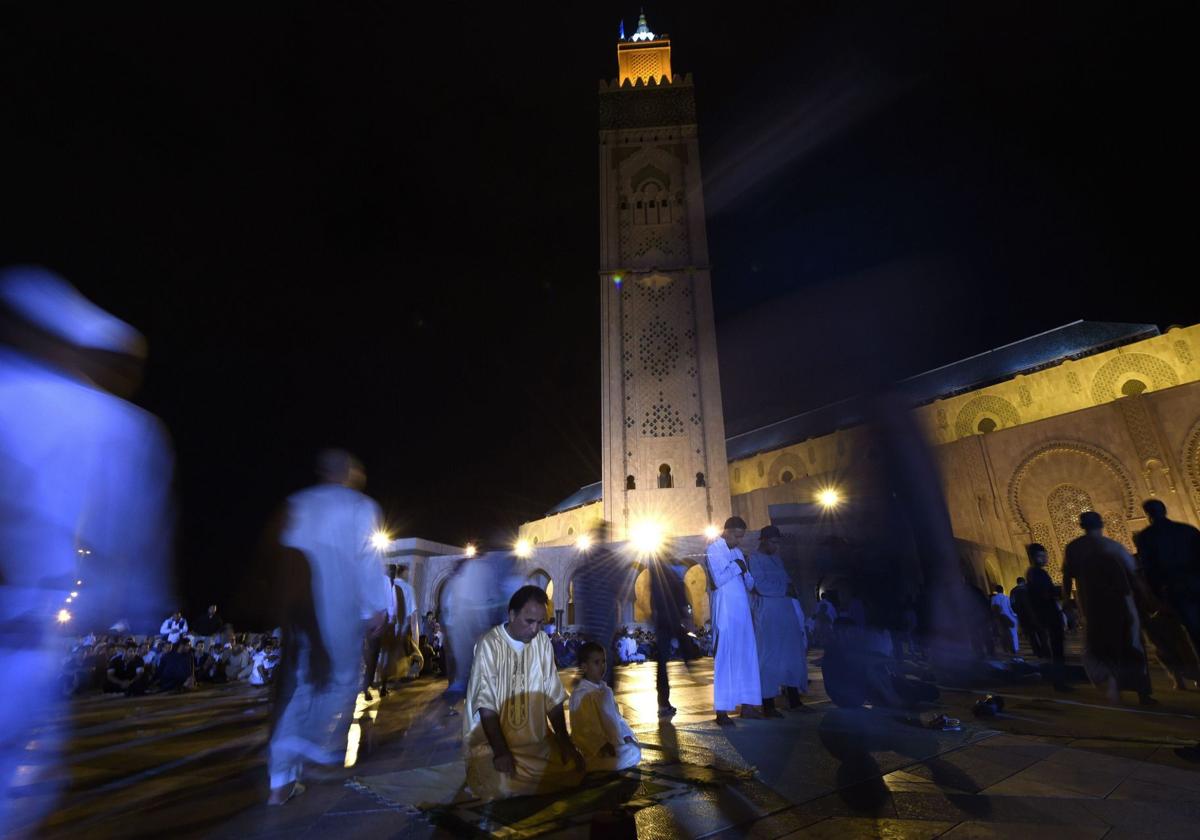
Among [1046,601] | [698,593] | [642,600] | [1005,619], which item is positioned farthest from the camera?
[642,600]

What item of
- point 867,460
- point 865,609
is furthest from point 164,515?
point 867,460

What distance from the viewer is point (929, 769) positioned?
2.35 meters

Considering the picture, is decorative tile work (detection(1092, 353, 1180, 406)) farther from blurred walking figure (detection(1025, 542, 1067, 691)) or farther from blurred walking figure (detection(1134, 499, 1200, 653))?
Result: blurred walking figure (detection(1134, 499, 1200, 653))

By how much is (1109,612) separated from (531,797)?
16.5 feet

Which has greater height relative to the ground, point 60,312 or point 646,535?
point 646,535

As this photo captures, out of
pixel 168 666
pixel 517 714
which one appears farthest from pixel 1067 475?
pixel 168 666

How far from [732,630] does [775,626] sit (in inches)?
24.8

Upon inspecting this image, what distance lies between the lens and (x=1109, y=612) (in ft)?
14.3

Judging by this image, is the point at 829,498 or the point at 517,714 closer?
the point at 517,714

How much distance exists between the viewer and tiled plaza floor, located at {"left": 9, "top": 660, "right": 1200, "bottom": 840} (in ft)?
5.79

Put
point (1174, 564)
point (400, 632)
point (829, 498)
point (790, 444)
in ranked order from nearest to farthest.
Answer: point (1174, 564)
point (400, 632)
point (829, 498)
point (790, 444)

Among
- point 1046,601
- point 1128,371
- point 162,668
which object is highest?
point 1128,371

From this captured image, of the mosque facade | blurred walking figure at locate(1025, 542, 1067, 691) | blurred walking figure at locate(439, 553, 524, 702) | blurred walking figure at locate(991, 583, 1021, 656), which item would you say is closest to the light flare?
the mosque facade

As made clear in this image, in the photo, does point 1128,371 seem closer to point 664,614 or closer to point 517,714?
point 664,614
